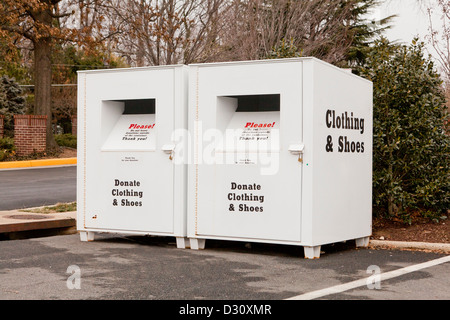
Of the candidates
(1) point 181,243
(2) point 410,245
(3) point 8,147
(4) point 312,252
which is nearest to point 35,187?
(1) point 181,243

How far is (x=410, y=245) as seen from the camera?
8.18 m

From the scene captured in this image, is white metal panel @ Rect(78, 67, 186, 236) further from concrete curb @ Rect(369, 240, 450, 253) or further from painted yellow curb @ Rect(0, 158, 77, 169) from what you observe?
painted yellow curb @ Rect(0, 158, 77, 169)

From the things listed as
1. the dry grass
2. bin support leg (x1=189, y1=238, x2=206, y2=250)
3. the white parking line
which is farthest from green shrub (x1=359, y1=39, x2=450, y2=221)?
the dry grass

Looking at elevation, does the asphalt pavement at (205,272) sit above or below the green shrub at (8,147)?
below

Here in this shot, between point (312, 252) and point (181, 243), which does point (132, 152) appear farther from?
point (312, 252)

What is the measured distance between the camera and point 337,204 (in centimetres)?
773

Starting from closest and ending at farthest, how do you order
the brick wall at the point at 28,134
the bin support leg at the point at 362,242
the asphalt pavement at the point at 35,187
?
the bin support leg at the point at 362,242, the asphalt pavement at the point at 35,187, the brick wall at the point at 28,134

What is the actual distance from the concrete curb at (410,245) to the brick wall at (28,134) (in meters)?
19.0

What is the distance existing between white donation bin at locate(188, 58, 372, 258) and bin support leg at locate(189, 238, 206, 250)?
1cm

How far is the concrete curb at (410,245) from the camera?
7.96 meters

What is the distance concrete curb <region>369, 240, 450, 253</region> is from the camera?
7957mm

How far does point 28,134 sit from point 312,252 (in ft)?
65.1
